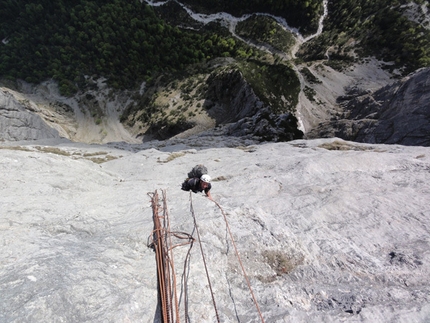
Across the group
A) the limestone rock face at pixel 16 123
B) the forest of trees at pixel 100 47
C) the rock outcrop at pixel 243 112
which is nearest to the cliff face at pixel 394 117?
the rock outcrop at pixel 243 112

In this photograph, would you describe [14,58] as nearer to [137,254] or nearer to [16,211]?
[16,211]

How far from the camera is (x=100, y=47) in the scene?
2343 inches

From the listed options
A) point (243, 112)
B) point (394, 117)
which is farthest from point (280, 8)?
point (394, 117)

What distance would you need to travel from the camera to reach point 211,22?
70312mm

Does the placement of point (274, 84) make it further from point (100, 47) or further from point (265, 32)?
point (100, 47)

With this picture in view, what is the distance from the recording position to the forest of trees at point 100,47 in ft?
196

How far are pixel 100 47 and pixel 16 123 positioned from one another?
117 ft

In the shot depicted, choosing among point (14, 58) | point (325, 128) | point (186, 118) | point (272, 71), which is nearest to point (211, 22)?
point (272, 71)

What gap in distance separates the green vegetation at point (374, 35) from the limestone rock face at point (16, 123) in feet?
268

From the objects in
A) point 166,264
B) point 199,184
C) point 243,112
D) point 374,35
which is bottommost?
point 166,264

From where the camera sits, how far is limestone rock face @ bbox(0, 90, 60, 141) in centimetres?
3703

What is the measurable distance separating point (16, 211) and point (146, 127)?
1936 inches

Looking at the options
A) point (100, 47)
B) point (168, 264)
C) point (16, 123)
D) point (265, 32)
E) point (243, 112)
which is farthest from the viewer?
point (265, 32)

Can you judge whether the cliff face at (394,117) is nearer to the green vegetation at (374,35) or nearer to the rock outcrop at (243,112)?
the rock outcrop at (243,112)
